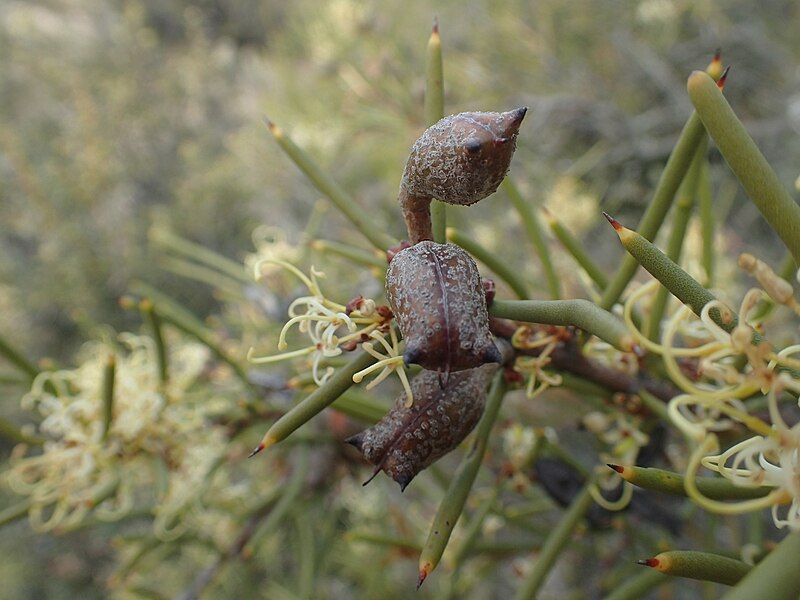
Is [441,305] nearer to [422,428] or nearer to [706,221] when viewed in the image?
[422,428]

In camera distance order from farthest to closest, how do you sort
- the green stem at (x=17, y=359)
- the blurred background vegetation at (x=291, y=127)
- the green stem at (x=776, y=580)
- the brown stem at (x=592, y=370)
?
the blurred background vegetation at (x=291, y=127), the green stem at (x=17, y=359), the brown stem at (x=592, y=370), the green stem at (x=776, y=580)

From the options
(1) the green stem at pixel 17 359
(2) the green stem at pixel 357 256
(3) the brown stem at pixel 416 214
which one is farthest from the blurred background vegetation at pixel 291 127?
(3) the brown stem at pixel 416 214

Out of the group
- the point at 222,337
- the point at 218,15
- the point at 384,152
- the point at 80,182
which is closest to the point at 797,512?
the point at 222,337

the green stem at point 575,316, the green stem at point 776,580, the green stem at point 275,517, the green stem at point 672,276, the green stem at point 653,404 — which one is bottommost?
the green stem at point 275,517

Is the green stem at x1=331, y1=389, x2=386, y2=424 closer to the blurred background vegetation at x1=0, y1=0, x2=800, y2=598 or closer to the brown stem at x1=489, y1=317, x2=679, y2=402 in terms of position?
the brown stem at x1=489, y1=317, x2=679, y2=402

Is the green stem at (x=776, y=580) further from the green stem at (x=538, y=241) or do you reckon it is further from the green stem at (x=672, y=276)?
the green stem at (x=538, y=241)

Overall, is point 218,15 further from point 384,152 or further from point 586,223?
point 586,223
